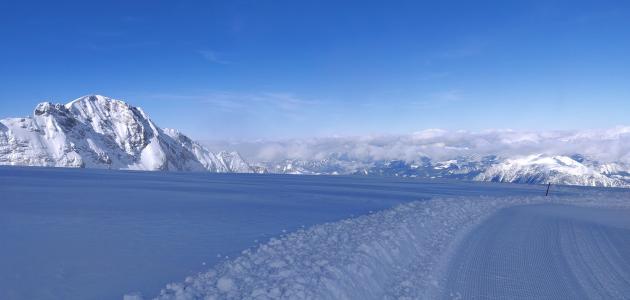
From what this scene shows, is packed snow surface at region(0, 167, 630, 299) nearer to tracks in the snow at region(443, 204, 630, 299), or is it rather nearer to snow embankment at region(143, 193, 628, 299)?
snow embankment at region(143, 193, 628, 299)

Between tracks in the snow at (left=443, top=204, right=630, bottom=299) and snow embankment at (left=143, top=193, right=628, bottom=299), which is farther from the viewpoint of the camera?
tracks in the snow at (left=443, top=204, right=630, bottom=299)

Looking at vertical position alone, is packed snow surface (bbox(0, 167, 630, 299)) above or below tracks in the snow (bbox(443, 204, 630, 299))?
above

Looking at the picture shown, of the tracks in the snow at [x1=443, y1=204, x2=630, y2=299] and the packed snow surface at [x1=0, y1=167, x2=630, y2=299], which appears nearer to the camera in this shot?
the packed snow surface at [x1=0, y1=167, x2=630, y2=299]

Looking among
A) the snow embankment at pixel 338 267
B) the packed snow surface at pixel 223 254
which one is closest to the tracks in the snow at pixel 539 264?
the packed snow surface at pixel 223 254

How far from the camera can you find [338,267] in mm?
10594

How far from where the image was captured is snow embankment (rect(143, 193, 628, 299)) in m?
8.77

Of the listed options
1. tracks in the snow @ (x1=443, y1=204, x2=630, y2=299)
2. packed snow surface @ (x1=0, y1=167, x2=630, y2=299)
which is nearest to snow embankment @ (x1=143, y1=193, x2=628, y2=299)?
packed snow surface @ (x1=0, y1=167, x2=630, y2=299)

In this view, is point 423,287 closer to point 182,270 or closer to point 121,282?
Result: point 182,270

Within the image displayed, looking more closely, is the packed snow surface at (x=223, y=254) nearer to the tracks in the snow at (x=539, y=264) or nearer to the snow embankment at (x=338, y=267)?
the snow embankment at (x=338, y=267)

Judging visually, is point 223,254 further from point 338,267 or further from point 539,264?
point 539,264

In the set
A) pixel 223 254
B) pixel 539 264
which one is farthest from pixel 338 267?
pixel 539 264

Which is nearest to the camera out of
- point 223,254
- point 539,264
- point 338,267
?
point 338,267

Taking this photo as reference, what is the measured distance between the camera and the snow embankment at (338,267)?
28.8 ft

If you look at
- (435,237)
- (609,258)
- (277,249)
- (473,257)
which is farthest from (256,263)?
(609,258)
